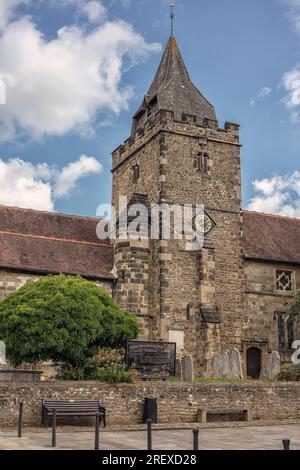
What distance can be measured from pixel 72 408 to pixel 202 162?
19.1 meters

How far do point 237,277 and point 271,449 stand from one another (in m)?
19.1

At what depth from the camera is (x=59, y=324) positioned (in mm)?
22062

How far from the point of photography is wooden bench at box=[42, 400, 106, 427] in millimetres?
16688

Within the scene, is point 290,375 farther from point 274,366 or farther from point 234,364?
point 234,364

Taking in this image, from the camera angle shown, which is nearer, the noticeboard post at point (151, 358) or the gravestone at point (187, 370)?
the noticeboard post at point (151, 358)

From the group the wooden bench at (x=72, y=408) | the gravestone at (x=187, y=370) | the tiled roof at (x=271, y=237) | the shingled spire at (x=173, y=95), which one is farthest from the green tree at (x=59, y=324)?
the shingled spire at (x=173, y=95)

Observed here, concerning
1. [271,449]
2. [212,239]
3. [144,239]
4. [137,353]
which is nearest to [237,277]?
[212,239]

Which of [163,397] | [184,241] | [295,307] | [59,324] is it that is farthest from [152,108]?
[163,397]

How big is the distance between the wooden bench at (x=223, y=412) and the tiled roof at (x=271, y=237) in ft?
43.5

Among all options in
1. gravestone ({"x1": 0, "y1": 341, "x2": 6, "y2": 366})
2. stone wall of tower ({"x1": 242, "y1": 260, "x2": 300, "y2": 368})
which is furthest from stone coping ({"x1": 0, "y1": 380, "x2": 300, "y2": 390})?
stone wall of tower ({"x1": 242, "y1": 260, "x2": 300, "y2": 368})

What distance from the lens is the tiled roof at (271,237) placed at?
111ft

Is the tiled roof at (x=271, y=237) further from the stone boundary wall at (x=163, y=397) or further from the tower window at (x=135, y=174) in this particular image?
the stone boundary wall at (x=163, y=397)

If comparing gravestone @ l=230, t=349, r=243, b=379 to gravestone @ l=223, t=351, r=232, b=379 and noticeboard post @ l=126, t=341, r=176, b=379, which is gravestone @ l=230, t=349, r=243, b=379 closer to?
gravestone @ l=223, t=351, r=232, b=379

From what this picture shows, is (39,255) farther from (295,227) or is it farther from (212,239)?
(295,227)
